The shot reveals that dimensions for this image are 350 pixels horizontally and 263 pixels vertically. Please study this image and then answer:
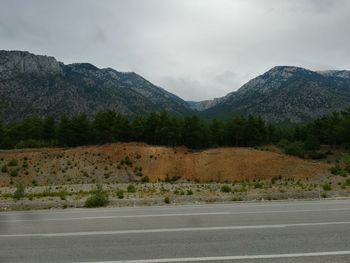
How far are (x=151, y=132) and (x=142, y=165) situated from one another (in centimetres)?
1980

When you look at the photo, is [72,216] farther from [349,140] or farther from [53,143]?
[349,140]

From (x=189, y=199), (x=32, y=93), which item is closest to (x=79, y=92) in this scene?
(x=32, y=93)

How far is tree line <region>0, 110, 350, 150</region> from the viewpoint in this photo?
7450 cm

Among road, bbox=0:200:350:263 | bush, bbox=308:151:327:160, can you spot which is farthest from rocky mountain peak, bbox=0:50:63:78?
road, bbox=0:200:350:263

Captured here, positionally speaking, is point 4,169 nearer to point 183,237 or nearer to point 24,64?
point 183,237

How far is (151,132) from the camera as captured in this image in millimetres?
77312

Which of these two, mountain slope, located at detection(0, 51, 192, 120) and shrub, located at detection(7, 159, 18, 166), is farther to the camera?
mountain slope, located at detection(0, 51, 192, 120)

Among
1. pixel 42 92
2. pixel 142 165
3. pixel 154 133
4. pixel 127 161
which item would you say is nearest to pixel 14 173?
pixel 127 161

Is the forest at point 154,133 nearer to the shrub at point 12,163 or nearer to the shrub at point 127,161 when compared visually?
the shrub at point 127,161

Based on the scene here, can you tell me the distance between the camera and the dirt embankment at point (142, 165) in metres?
52.9

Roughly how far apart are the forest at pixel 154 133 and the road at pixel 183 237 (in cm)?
6317

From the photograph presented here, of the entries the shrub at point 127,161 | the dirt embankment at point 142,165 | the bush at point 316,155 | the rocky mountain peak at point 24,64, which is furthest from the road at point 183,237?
the rocky mountain peak at point 24,64

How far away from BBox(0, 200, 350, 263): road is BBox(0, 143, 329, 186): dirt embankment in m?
40.7

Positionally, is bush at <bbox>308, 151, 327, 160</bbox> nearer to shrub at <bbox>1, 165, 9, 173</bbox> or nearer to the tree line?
the tree line
